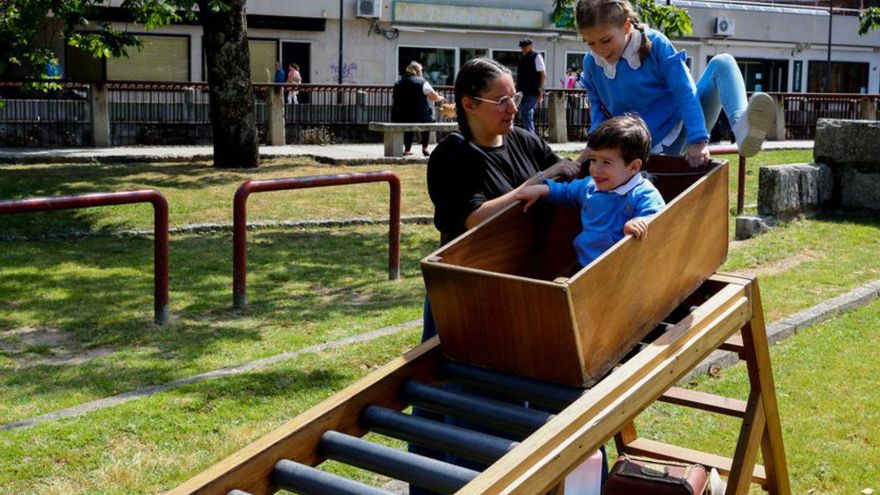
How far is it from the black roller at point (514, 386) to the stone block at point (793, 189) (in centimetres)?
873

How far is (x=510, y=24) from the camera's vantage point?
36.3 m

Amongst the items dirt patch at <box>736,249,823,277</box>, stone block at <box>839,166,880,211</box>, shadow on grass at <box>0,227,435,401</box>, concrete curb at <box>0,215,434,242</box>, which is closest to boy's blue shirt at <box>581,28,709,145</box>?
shadow on grass at <box>0,227,435,401</box>

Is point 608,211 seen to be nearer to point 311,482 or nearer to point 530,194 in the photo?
point 530,194

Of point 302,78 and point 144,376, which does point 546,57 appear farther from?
point 144,376

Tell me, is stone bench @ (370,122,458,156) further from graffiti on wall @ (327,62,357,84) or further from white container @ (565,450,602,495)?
white container @ (565,450,602,495)

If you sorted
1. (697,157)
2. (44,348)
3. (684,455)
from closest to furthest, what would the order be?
(697,157) < (684,455) < (44,348)

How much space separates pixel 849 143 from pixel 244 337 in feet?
25.3

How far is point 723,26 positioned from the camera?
39562 mm

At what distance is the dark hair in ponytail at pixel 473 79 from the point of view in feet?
14.9

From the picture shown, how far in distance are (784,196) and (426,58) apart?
24077 mm

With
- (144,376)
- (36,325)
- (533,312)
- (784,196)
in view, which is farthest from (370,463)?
(784,196)

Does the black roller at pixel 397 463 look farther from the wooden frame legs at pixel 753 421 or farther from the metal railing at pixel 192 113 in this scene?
the metal railing at pixel 192 113

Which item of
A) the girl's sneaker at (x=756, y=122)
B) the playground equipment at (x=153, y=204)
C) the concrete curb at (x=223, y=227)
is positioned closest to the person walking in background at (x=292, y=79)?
the concrete curb at (x=223, y=227)

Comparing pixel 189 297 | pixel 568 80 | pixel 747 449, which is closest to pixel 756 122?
pixel 747 449
